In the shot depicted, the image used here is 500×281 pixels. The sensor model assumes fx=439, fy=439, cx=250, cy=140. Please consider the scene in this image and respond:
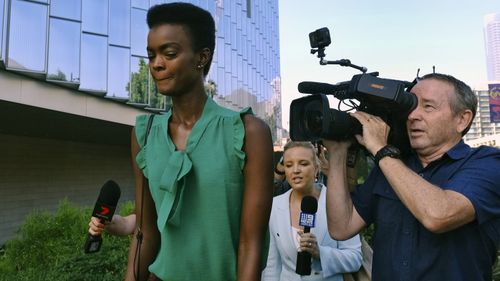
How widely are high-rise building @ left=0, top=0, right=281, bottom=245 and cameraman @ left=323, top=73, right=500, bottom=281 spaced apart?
784cm

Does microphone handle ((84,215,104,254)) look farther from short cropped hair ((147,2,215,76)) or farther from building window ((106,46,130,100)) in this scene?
building window ((106,46,130,100))

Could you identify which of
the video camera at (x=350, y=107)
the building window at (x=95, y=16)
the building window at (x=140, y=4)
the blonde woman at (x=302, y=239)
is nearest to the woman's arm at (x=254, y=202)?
the video camera at (x=350, y=107)

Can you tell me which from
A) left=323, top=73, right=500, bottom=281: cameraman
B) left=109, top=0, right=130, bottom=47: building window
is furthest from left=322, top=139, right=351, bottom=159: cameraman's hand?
left=109, top=0, right=130, bottom=47: building window

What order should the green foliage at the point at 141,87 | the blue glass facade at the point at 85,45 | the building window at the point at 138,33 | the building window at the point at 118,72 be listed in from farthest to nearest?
the building window at the point at 138,33 < the green foliage at the point at 141,87 < the building window at the point at 118,72 < the blue glass facade at the point at 85,45

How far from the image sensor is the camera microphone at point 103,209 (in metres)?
1.83

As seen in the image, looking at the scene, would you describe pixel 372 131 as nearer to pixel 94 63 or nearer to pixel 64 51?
pixel 64 51

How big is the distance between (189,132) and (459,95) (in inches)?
46.4

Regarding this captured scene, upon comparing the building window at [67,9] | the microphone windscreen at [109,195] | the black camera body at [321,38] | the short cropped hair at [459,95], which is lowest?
the microphone windscreen at [109,195]

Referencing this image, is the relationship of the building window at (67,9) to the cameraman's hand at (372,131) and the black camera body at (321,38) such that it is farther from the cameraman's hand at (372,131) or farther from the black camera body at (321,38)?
the cameraman's hand at (372,131)

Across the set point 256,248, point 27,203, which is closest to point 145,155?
point 256,248

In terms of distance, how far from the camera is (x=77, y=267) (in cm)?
505

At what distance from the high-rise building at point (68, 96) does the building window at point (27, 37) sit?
0.02 meters

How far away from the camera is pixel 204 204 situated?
1.41 metres

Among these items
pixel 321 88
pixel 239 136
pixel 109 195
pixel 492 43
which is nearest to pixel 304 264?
pixel 321 88
